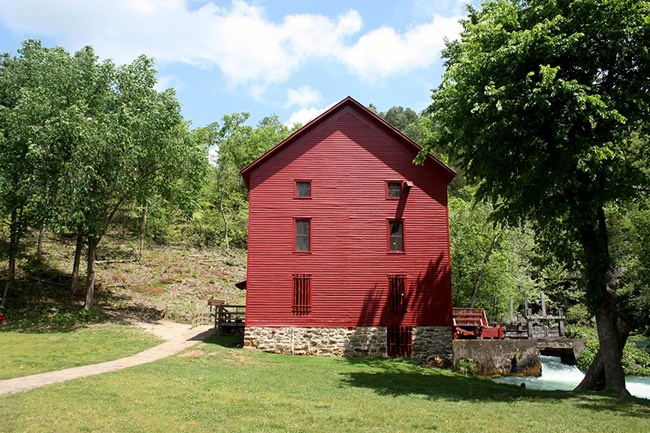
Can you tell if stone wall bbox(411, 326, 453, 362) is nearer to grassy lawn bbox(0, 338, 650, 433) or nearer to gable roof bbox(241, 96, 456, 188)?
grassy lawn bbox(0, 338, 650, 433)

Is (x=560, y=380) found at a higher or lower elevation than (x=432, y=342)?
lower

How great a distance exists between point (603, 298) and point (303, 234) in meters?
12.7

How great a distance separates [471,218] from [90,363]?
77.3 feet

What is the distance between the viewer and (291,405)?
11.5 m

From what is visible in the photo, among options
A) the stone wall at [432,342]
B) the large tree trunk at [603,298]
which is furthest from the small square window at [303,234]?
the large tree trunk at [603,298]

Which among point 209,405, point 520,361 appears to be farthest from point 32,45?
point 520,361

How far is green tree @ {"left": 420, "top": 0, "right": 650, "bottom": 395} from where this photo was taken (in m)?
14.0

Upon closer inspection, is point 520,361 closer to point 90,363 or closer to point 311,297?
point 311,297

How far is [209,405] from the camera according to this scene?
11094 millimetres

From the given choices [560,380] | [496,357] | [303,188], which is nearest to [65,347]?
[303,188]

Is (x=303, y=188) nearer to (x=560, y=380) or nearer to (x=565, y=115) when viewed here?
(x=565, y=115)

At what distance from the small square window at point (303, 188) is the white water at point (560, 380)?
12.2 metres

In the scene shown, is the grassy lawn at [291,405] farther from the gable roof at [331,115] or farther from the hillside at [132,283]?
the hillside at [132,283]

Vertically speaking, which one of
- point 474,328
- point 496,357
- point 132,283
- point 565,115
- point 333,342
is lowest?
point 496,357
